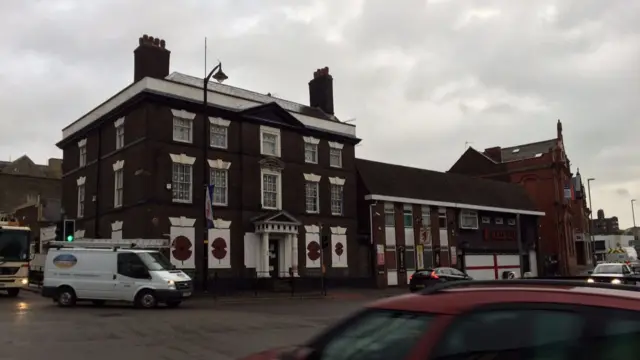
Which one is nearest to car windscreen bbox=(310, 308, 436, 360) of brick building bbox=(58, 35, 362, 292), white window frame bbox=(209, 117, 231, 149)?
brick building bbox=(58, 35, 362, 292)

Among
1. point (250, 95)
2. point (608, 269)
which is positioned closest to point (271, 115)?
point (250, 95)

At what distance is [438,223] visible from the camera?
42.9 metres

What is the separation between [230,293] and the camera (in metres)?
29.1

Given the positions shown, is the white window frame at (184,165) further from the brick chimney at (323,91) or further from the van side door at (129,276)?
the brick chimney at (323,91)

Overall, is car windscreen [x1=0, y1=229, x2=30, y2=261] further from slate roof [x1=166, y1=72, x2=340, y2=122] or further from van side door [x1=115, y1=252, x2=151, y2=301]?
slate roof [x1=166, y1=72, x2=340, y2=122]

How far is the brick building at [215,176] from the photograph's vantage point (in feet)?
97.2

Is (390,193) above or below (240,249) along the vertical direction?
above

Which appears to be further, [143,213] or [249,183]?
[249,183]

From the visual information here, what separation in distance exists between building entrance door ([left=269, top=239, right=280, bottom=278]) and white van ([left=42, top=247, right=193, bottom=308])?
12126 millimetres

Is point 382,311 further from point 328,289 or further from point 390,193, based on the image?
point 390,193

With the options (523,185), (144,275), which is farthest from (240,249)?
(523,185)

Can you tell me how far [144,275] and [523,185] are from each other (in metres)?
47.4

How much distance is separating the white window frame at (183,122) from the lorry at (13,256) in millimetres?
8492

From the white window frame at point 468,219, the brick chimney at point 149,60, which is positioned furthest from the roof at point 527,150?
the brick chimney at point 149,60
